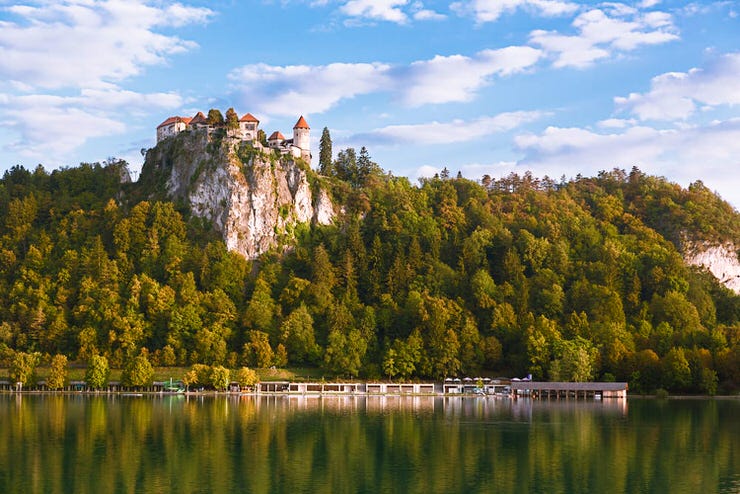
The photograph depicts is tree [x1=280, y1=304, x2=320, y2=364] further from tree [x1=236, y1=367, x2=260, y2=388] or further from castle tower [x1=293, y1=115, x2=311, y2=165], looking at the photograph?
castle tower [x1=293, y1=115, x2=311, y2=165]

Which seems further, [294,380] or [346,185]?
[346,185]

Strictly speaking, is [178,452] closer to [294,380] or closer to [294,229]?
[294,380]

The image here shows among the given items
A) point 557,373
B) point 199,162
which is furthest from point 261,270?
point 557,373

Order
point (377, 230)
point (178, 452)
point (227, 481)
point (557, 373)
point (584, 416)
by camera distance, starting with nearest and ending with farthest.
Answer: point (227, 481), point (178, 452), point (584, 416), point (557, 373), point (377, 230)

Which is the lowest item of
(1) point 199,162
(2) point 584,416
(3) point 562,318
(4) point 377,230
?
(2) point 584,416

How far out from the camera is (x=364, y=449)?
66688mm

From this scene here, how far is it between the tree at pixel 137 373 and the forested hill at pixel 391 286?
7.19 metres

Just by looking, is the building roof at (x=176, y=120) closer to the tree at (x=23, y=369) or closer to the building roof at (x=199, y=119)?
the building roof at (x=199, y=119)

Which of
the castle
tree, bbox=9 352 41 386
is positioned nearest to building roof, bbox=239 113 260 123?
the castle

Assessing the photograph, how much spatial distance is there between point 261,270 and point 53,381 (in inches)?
1859

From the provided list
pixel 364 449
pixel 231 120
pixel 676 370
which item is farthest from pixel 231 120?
pixel 364 449

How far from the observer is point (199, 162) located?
178250mm

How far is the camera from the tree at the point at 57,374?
12938 centimetres

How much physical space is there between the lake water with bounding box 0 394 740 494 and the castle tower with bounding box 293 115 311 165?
8994cm
